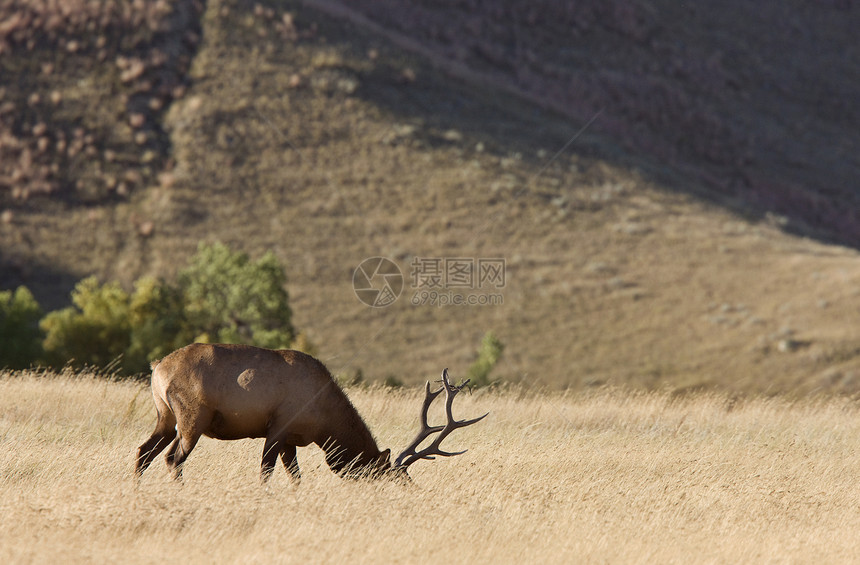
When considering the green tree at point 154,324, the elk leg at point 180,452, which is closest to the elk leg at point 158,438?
the elk leg at point 180,452

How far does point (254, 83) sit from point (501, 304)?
22519 mm

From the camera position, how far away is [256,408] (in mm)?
7559

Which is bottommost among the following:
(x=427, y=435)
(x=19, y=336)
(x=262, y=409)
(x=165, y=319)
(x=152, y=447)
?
(x=19, y=336)

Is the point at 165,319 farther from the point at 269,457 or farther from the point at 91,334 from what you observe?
the point at 269,457

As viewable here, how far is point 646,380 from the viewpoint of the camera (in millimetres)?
35750

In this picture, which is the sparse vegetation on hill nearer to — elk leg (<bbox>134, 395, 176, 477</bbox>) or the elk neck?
elk leg (<bbox>134, 395, 176, 477</bbox>)

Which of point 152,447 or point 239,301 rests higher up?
point 152,447

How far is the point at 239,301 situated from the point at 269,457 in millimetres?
21442

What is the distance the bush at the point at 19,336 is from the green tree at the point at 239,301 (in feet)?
16.8

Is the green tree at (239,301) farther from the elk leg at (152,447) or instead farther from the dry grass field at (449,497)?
the elk leg at (152,447)
